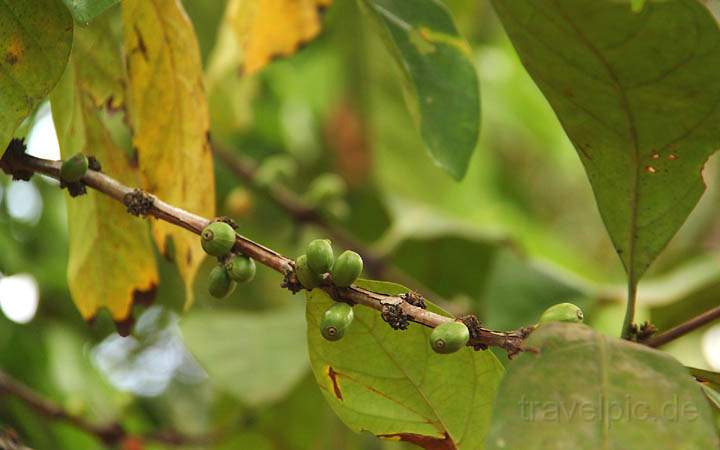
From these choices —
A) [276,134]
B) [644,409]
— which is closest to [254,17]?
[644,409]

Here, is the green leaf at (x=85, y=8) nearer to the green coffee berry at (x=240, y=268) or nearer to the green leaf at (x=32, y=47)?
the green leaf at (x=32, y=47)

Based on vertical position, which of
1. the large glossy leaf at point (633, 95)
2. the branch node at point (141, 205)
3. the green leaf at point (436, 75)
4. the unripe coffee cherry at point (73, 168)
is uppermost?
the green leaf at point (436, 75)

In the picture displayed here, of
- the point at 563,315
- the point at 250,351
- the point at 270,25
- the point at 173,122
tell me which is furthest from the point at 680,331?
the point at 250,351

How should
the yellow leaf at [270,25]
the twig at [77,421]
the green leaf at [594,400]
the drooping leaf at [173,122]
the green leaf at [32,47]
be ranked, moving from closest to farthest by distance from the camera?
1. the green leaf at [594,400]
2. the green leaf at [32,47]
3. the drooping leaf at [173,122]
4. the yellow leaf at [270,25]
5. the twig at [77,421]

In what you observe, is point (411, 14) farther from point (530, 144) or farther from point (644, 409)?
point (530, 144)

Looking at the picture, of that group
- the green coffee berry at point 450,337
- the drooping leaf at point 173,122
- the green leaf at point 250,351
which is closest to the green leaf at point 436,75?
the drooping leaf at point 173,122
